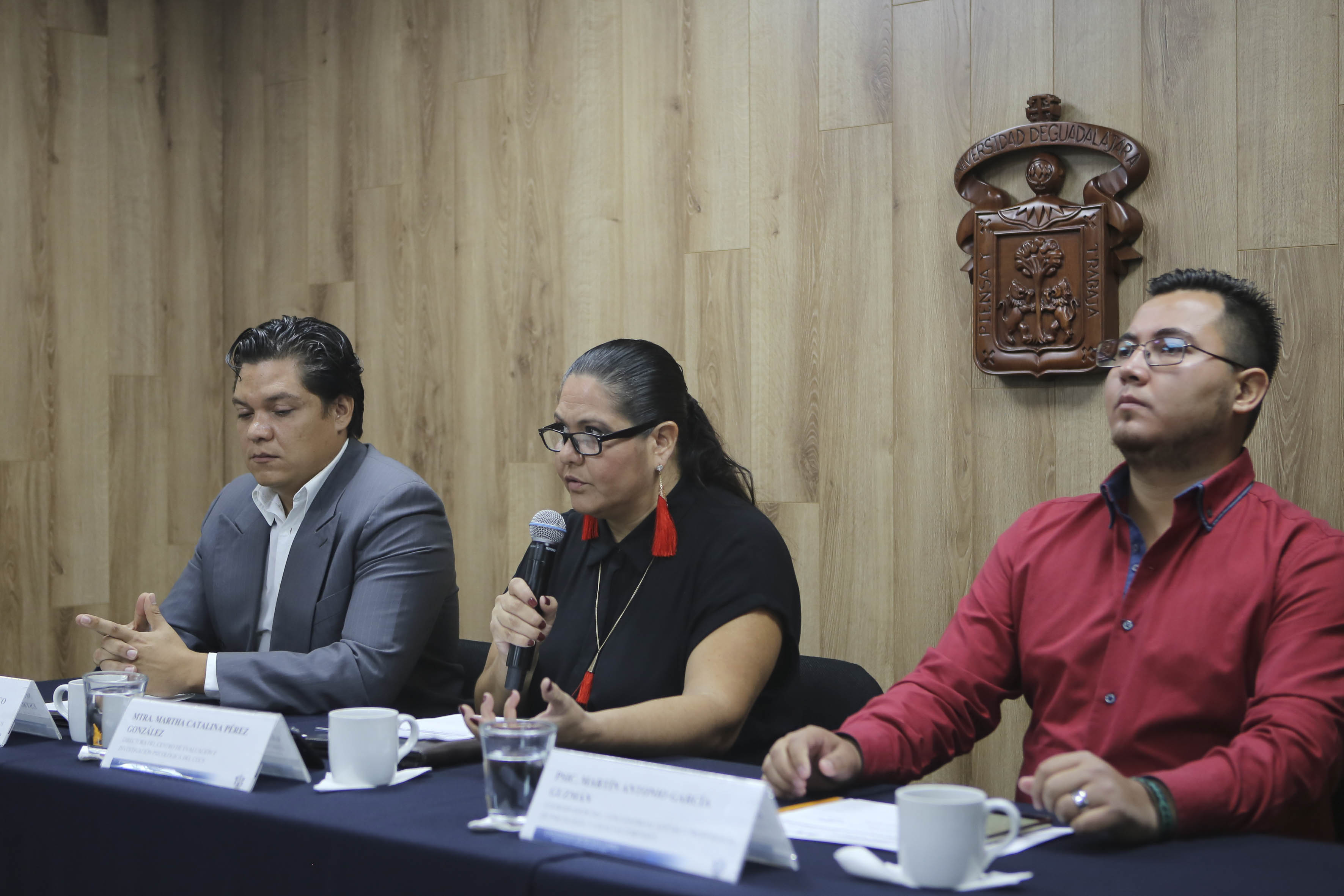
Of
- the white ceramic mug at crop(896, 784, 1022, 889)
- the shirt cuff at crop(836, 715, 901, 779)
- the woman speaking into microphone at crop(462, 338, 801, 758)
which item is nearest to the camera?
the white ceramic mug at crop(896, 784, 1022, 889)

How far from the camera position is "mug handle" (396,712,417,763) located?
1570 mm

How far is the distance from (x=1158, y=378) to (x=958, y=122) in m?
1.22

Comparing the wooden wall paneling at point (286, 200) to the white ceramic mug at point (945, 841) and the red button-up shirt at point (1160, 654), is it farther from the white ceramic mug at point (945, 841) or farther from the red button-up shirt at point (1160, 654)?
the white ceramic mug at point (945, 841)

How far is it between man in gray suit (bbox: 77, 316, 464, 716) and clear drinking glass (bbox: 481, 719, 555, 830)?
2.81 ft

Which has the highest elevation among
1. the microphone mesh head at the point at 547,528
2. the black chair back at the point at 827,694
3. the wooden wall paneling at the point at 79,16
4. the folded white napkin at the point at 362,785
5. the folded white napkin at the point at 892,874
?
the wooden wall paneling at the point at 79,16

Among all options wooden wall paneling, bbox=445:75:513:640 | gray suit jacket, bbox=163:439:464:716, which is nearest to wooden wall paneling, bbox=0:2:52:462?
wooden wall paneling, bbox=445:75:513:640

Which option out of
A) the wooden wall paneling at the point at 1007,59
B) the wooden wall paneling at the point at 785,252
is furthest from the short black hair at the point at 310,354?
the wooden wall paneling at the point at 1007,59

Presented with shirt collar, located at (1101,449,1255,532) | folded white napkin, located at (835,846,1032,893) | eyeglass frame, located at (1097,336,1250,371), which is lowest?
folded white napkin, located at (835,846,1032,893)

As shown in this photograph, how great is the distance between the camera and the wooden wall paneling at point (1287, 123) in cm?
240

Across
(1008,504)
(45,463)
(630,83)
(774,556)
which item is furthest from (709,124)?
(45,463)

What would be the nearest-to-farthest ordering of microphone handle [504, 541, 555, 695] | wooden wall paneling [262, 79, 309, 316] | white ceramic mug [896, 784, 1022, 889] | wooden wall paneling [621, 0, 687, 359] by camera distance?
1. white ceramic mug [896, 784, 1022, 889]
2. microphone handle [504, 541, 555, 695]
3. wooden wall paneling [621, 0, 687, 359]
4. wooden wall paneling [262, 79, 309, 316]

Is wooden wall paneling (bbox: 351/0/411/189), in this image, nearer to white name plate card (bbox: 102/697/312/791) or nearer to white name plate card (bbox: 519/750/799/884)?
white name plate card (bbox: 102/697/312/791)

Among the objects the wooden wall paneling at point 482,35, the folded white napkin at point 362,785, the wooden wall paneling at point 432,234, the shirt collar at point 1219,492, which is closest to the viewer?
the folded white napkin at point 362,785

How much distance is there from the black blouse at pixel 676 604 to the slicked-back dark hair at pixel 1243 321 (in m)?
0.76
